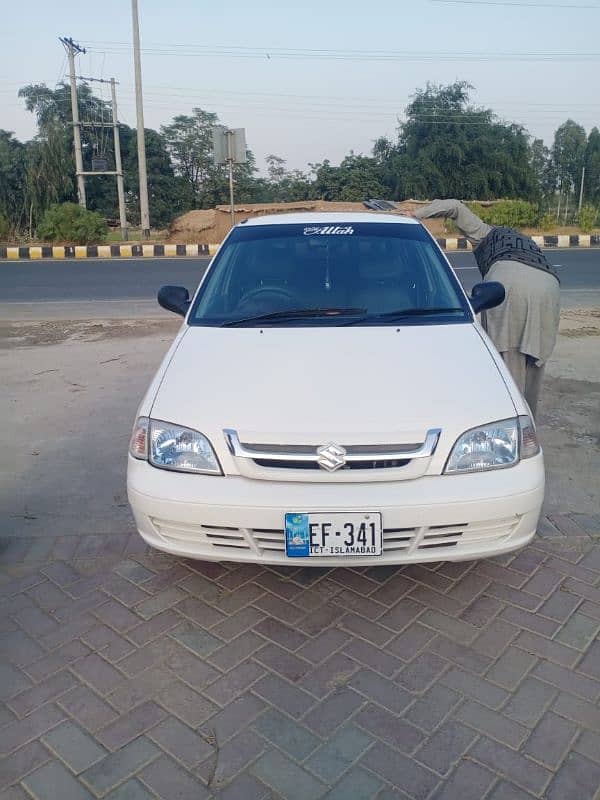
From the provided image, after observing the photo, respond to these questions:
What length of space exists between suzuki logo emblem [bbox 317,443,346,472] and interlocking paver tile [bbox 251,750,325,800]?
99 centimetres

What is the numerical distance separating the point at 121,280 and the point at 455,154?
2769 centimetres

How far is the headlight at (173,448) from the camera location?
279cm

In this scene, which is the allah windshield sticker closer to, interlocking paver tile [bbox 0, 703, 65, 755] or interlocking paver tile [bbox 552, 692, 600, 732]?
interlocking paver tile [bbox 552, 692, 600, 732]

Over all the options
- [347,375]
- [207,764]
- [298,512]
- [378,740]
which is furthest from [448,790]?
[347,375]

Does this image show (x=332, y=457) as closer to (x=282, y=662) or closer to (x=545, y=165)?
(x=282, y=662)

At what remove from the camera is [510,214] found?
1002 inches

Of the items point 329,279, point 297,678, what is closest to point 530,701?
point 297,678

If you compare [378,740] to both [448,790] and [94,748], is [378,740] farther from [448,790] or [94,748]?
[94,748]

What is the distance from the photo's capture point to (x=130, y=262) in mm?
19172

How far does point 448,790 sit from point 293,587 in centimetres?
123

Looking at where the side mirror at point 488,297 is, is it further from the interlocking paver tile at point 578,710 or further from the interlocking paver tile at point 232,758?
the interlocking paver tile at point 232,758

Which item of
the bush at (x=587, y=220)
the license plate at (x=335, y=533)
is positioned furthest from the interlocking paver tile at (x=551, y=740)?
the bush at (x=587, y=220)

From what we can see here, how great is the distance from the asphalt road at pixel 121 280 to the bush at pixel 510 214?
5545mm

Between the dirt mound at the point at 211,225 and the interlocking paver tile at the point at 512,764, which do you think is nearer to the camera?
the interlocking paver tile at the point at 512,764
